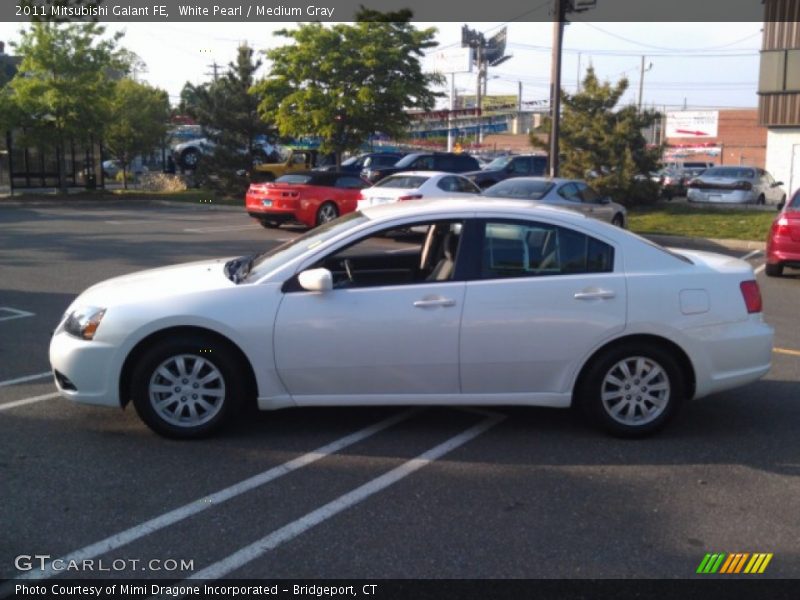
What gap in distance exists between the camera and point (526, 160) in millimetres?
28047

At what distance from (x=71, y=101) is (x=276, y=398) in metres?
27.0

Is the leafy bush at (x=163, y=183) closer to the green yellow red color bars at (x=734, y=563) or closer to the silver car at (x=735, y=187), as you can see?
the silver car at (x=735, y=187)

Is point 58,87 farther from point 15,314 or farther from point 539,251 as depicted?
point 539,251

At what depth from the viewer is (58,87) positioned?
95.5 feet

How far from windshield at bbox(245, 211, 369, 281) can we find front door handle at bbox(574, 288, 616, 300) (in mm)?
1516

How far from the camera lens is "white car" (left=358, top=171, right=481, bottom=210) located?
18297mm

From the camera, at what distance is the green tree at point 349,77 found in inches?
1115

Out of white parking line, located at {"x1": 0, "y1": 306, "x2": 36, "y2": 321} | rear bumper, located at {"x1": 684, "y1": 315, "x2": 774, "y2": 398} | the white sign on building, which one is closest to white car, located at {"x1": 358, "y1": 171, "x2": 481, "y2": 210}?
white parking line, located at {"x1": 0, "y1": 306, "x2": 36, "y2": 321}

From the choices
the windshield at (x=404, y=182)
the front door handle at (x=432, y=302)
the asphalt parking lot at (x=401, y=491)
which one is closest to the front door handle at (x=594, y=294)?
the front door handle at (x=432, y=302)

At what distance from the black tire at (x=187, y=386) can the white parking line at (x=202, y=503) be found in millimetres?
642

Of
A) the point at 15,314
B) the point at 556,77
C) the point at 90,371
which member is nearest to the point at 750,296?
the point at 90,371

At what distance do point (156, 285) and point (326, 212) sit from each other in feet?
47.6
